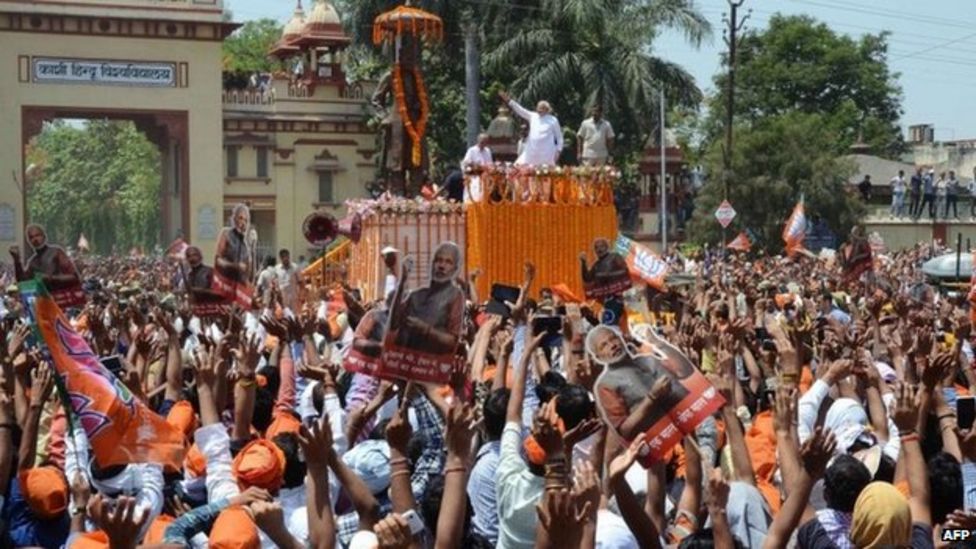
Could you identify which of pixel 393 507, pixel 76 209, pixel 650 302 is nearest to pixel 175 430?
pixel 393 507

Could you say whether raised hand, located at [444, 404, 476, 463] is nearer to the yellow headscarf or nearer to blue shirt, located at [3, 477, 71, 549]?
the yellow headscarf

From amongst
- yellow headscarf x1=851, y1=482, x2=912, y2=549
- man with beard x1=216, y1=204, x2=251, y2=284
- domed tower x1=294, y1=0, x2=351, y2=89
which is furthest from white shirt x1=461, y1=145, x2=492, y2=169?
domed tower x1=294, y1=0, x2=351, y2=89

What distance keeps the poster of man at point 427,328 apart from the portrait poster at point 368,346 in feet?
1.03

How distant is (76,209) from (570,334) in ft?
286

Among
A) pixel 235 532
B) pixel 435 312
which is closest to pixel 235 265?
pixel 435 312

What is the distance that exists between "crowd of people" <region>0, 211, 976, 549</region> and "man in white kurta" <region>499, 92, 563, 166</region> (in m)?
14.0

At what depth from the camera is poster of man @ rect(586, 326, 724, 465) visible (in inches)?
250

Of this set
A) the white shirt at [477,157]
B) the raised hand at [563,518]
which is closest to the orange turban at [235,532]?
the raised hand at [563,518]

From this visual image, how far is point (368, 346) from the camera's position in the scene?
8.54 metres

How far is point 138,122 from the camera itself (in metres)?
46.3

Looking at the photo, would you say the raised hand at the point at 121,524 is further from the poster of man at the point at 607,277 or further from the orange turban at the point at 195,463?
the poster of man at the point at 607,277

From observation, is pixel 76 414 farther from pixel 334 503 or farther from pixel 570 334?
pixel 570 334

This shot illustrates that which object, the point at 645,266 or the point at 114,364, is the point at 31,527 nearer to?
the point at 114,364

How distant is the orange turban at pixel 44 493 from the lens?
644cm
